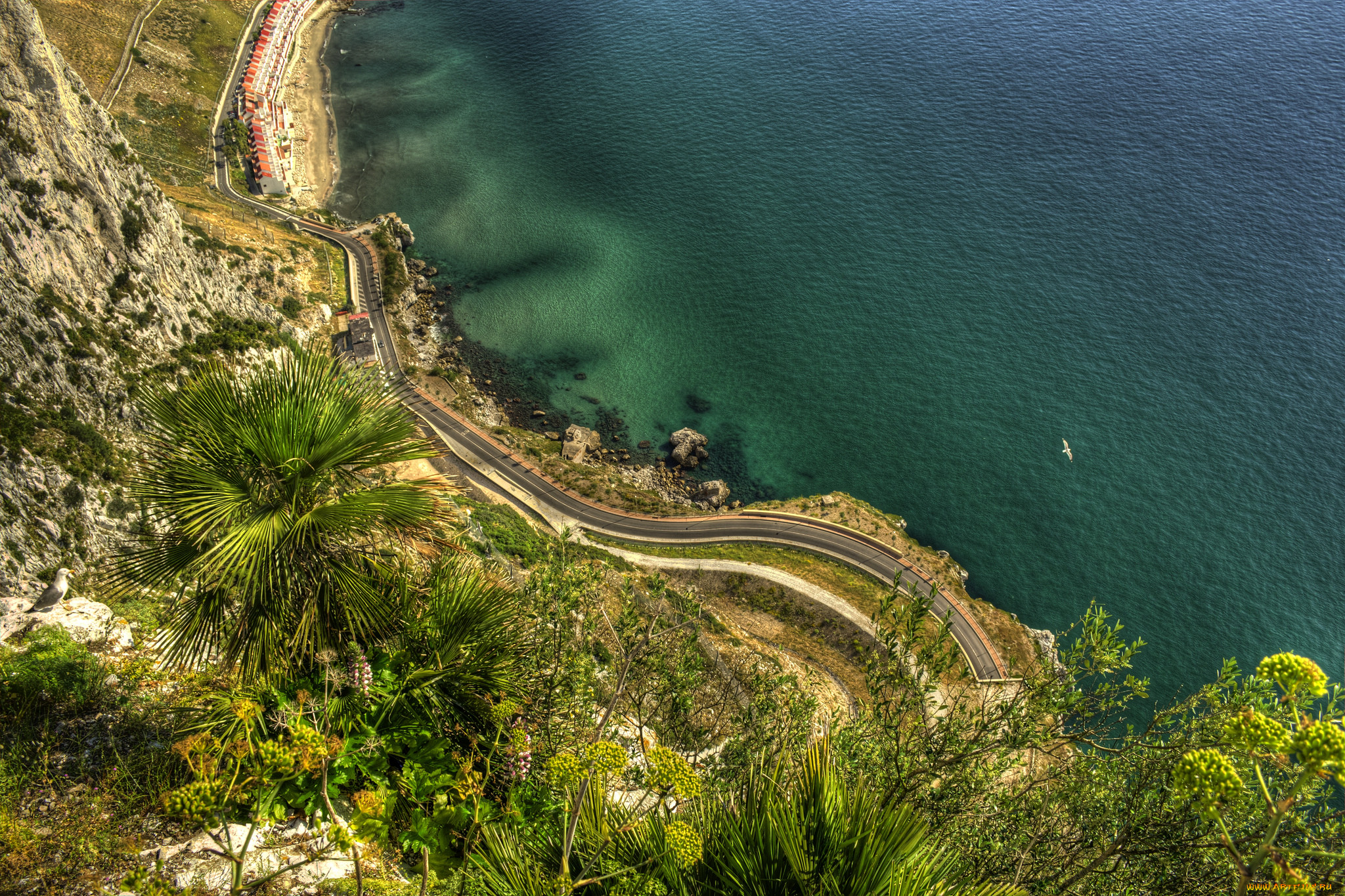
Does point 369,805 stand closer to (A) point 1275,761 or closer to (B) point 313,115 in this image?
(A) point 1275,761

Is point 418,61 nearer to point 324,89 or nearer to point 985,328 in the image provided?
point 324,89

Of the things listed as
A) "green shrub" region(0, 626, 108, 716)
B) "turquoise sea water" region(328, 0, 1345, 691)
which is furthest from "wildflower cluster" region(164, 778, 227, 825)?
"turquoise sea water" region(328, 0, 1345, 691)

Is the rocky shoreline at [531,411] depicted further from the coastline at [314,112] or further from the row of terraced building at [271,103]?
the row of terraced building at [271,103]

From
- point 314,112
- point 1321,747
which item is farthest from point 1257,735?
point 314,112

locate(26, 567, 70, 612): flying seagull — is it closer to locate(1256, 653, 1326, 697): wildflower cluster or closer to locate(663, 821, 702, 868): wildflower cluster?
locate(663, 821, 702, 868): wildflower cluster

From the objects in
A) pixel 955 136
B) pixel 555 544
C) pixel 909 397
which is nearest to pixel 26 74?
pixel 555 544

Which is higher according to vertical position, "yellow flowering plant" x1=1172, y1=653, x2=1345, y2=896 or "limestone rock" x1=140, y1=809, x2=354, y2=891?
"yellow flowering plant" x1=1172, y1=653, x2=1345, y2=896
